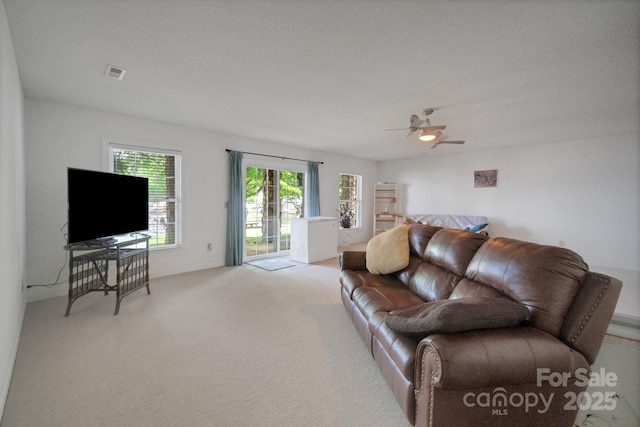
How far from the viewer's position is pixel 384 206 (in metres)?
8.25

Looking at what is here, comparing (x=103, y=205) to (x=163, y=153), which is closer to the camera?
(x=103, y=205)

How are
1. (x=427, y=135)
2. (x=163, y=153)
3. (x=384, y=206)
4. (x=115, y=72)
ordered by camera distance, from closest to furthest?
(x=115, y=72), (x=427, y=135), (x=163, y=153), (x=384, y=206)

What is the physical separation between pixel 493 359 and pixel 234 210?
4.61 meters

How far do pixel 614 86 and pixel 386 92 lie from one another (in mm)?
2399

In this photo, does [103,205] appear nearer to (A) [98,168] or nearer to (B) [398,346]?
(A) [98,168]

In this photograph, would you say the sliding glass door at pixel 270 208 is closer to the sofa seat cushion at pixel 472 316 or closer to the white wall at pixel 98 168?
the white wall at pixel 98 168

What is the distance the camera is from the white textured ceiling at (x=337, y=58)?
70.6 inches

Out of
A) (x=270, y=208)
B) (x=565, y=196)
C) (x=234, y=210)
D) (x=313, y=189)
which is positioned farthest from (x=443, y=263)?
(x=565, y=196)

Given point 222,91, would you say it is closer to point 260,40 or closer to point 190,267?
point 260,40

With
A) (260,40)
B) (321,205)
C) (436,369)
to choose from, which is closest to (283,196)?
(321,205)

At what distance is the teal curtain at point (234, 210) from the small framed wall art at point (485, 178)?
5.58 m

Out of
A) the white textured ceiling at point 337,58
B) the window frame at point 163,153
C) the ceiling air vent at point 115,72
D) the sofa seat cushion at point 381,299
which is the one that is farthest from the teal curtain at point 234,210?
the sofa seat cushion at point 381,299

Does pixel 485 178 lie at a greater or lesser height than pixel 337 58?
lesser

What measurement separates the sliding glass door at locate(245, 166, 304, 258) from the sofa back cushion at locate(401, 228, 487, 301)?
3717 mm
